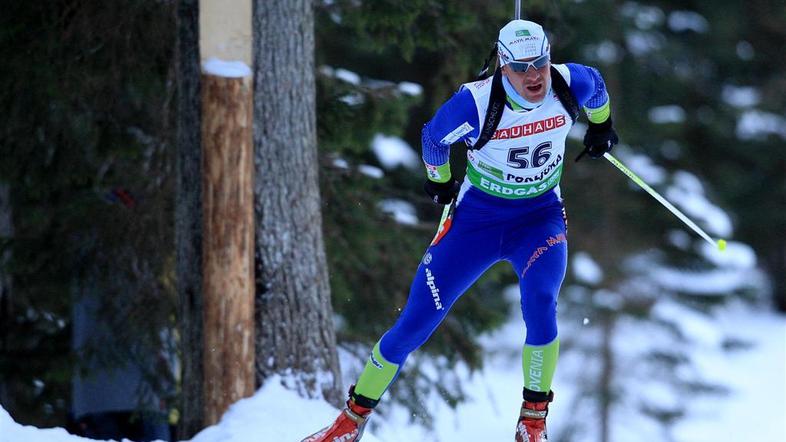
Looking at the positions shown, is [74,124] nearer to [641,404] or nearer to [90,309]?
[90,309]

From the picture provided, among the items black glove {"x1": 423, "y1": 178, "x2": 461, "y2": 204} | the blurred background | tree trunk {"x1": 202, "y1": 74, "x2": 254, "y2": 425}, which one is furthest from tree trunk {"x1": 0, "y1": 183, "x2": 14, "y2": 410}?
black glove {"x1": 423, "y1": 178, "x2": 461, "y2": 204}

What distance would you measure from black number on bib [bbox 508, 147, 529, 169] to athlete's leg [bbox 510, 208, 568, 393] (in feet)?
1.26

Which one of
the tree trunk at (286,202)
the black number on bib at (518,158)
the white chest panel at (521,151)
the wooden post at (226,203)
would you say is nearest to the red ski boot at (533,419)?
the white chest panel at (521,151)

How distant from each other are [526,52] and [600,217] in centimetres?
1352

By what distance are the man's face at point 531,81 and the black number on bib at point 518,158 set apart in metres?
A: 0.31

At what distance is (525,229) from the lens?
600cm

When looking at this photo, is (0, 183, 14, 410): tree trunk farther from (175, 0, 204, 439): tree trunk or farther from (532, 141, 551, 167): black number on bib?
(532, 141, 551, 167): black number on bib

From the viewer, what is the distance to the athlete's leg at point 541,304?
577 cm

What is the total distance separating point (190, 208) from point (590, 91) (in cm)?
274

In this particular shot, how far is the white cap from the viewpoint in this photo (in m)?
5.50

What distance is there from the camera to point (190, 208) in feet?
23.6

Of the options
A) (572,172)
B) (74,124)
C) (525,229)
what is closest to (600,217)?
(572,172)

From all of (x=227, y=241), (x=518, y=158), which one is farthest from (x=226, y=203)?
(x=518, y=158)

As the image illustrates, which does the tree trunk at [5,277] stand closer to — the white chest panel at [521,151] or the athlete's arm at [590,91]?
the white chest panel at [521,151]
